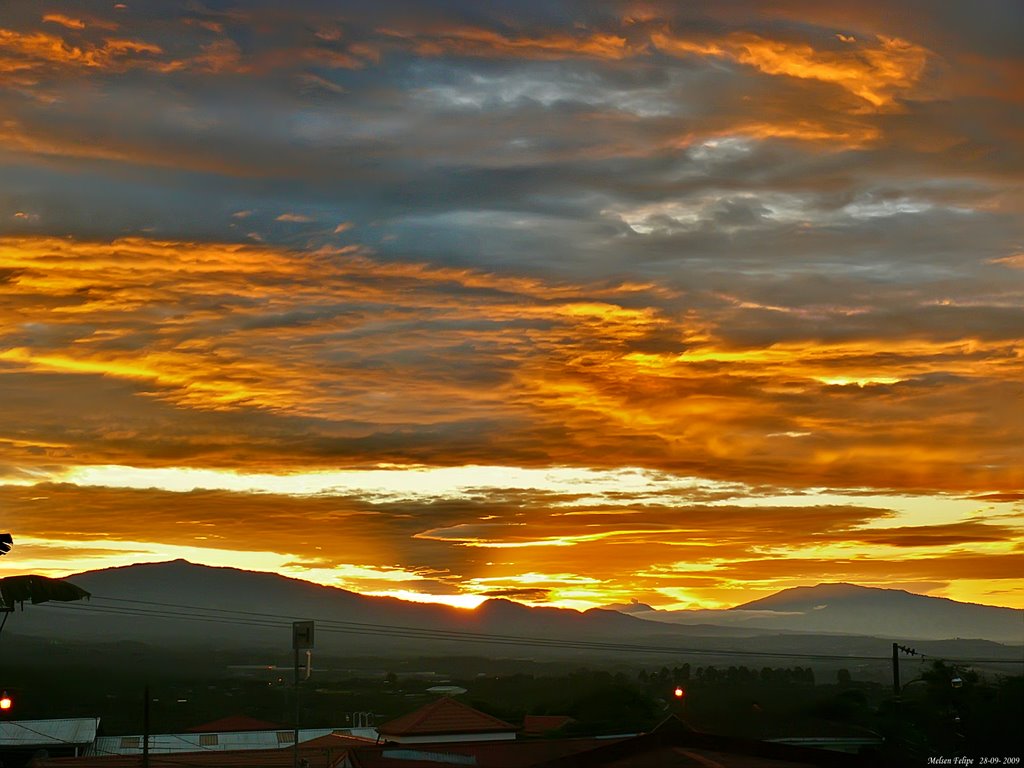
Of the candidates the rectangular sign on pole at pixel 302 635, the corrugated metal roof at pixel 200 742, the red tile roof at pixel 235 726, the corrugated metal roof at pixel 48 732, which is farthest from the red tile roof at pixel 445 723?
the red tile roof at pixel 235 726

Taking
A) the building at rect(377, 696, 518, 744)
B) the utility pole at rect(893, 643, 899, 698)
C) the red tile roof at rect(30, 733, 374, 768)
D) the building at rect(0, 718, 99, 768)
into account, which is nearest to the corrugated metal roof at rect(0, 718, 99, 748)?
the building at rect(0, 718, 99, 768)

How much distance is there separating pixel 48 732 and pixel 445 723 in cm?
3942

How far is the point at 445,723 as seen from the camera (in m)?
81.4

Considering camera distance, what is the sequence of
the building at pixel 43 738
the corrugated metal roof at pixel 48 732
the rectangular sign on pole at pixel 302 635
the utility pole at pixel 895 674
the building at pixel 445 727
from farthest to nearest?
the corrugated metal roof at pixel 48 732
the building at pixel 43 738
the utility pole at pixel 895 674
the building at pixel 445 727
the rectangular sign on pole at pixel 302 635

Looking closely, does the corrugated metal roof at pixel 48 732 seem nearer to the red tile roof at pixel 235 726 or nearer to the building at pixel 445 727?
the red tile roof at pixel 235 726

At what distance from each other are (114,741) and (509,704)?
6500 cm

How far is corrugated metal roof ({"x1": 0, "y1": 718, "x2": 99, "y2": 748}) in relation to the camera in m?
95.8

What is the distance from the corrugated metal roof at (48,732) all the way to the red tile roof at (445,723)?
29.5 metres

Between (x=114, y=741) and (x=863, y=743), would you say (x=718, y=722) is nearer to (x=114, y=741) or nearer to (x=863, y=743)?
(x=863, y=743)

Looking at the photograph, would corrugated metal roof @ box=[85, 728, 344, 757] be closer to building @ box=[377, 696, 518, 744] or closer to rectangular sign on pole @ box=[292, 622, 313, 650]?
building @ box=[377, 696, 518, 744]

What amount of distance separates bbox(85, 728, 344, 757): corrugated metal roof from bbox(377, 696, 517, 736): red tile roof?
65.6 feet

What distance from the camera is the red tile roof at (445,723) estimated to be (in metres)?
79.8

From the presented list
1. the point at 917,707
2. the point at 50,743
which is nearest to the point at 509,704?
the point at 50,743

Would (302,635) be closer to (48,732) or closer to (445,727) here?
(445,727)
